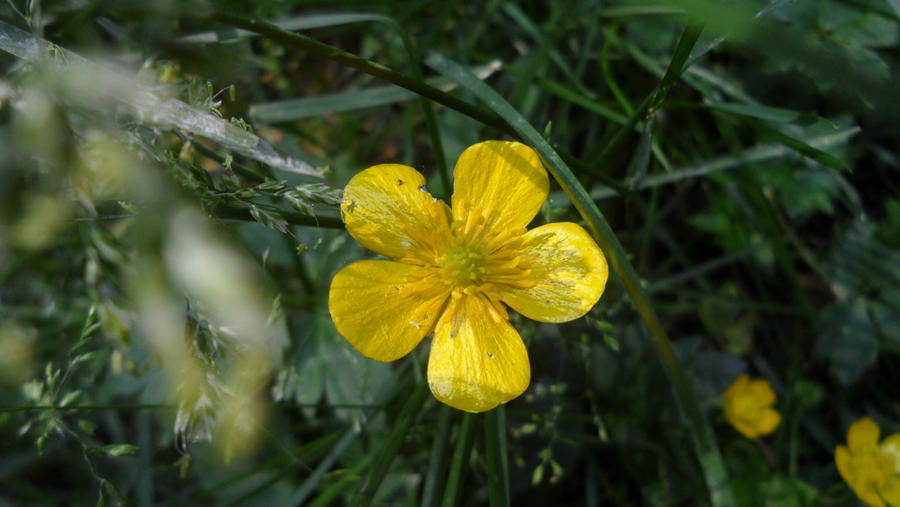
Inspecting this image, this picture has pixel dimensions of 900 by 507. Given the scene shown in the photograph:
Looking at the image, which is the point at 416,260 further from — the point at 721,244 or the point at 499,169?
the point at 721,244

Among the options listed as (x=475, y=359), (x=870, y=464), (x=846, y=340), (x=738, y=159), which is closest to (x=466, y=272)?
(x=475, y=359)

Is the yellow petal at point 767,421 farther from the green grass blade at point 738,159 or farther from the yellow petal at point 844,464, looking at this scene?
the green grass blade at point 738,159

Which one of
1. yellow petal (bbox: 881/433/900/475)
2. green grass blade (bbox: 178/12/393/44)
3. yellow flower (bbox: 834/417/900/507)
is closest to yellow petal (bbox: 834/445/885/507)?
yellow flower (bbox: 834/417/900/507)

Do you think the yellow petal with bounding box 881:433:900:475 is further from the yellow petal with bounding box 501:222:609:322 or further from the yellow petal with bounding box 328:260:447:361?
the yellow petal with bounding box 328:260:447:361

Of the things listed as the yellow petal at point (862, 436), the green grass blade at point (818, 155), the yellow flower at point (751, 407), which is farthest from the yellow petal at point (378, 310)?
the yellow petal at point (862, 436)

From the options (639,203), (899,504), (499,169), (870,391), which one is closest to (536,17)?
(639,203)

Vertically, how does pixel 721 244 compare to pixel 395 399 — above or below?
above
